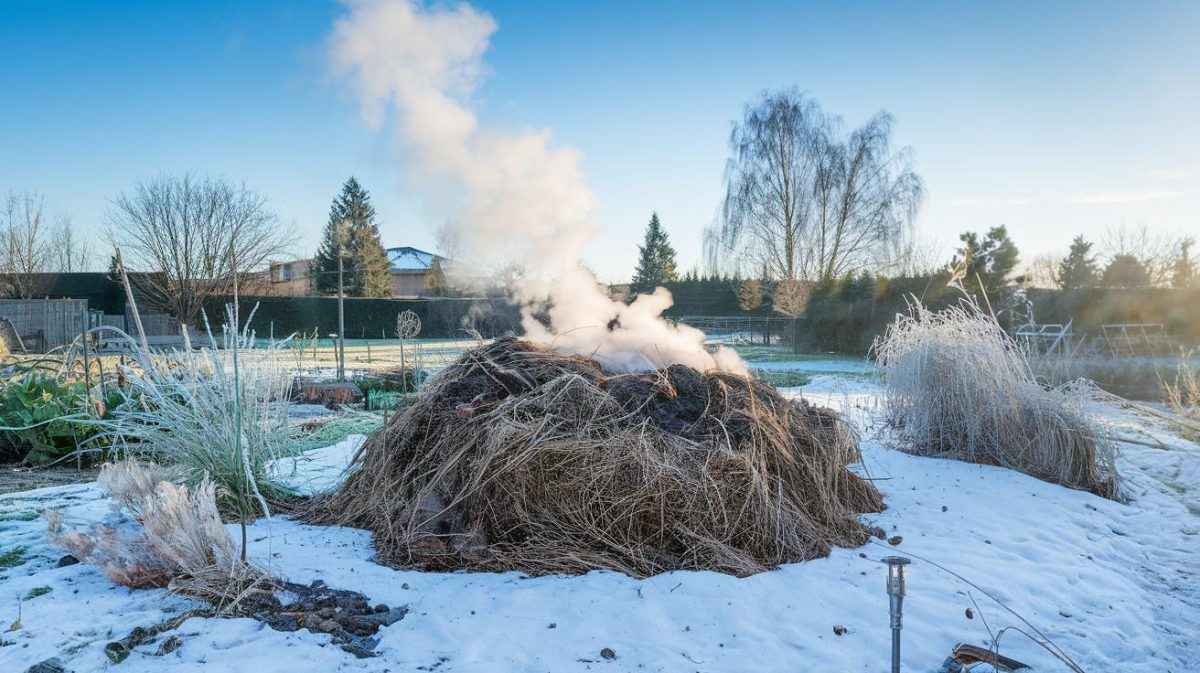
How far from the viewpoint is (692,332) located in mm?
5926

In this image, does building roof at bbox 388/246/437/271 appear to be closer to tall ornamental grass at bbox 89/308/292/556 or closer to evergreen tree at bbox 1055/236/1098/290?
evergreen tree at bbox 1055/236/1098/290

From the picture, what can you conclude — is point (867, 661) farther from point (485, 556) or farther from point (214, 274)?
point (214, 274)

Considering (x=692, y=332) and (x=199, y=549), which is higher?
(x=692, y=332)

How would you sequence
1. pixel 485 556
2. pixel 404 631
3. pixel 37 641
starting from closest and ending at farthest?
pixel 37 641 < pixel 404 631 < pixel 485 556

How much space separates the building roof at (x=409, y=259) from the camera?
150 ft

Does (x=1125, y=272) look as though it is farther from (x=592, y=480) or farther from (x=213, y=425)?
(x=213, y=425)

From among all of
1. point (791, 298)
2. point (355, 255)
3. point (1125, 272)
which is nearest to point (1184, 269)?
point (1125, 272)

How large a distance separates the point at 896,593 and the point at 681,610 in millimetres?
1000

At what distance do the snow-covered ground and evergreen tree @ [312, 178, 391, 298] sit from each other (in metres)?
30.0

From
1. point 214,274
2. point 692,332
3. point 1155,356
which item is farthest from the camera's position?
point 214,274

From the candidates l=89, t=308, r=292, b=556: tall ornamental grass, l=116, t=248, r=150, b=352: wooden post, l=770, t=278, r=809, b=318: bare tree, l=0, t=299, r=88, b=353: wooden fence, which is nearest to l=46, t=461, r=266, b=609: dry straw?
l=89, t=308, r=292, b=556: tall ornamental grass

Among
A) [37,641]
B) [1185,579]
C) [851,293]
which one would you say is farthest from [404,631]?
[851,293]

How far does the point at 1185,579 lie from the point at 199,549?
5.41 metres

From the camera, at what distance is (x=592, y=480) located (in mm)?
3781
